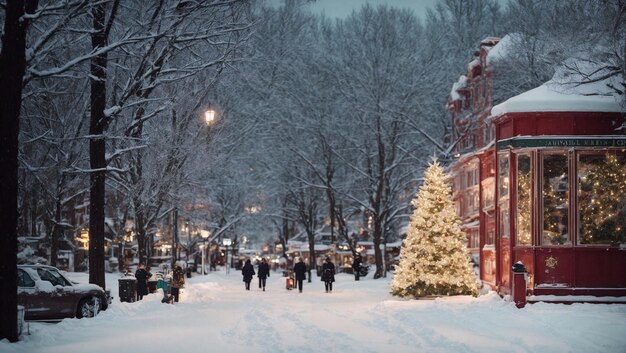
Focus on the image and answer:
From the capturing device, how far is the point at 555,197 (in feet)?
74.2

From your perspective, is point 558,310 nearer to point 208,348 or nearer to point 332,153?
point 208,348

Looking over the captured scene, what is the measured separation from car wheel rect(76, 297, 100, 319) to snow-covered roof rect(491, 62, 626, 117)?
12.9m

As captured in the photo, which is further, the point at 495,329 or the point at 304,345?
the point at 495,329

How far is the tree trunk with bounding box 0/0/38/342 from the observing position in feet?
47.7

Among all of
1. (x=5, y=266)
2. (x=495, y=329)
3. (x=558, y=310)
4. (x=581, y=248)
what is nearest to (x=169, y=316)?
(x=5, y=266)

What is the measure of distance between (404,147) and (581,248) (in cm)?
3097

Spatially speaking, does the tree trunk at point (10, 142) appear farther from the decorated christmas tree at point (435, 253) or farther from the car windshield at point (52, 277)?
the decorated christmas tree at point (435, 253)

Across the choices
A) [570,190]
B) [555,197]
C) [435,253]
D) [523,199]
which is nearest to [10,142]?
[523,199]

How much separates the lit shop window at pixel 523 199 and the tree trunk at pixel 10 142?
47.4ft

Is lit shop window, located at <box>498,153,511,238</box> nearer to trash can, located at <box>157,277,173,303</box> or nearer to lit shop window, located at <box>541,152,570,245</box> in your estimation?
lit shop window, located at <box>541,152,570,245</box>

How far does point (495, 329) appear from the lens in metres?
16.9

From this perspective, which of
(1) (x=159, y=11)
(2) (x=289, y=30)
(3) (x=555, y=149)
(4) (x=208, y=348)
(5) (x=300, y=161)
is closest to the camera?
(4) (x=208, y=348)

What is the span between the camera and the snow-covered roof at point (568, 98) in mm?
22250

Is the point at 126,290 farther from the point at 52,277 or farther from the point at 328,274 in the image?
the point at 328,274
